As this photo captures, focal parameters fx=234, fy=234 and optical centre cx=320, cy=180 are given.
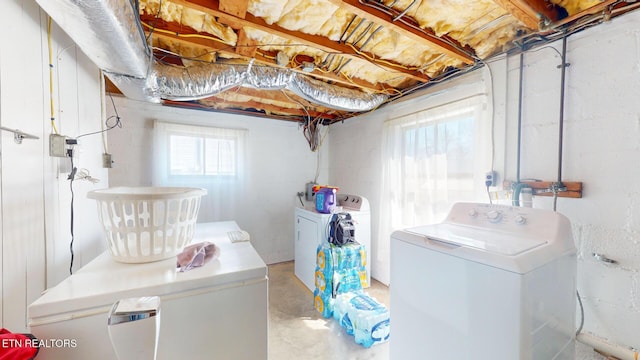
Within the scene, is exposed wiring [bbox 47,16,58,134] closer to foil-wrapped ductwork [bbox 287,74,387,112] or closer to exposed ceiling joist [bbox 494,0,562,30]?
foil-wrapped ductwork [bbox 287,74,387,112]

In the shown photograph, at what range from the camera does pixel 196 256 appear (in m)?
0.88

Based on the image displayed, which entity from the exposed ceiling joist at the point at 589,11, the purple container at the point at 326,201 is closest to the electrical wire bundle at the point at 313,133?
the purple container at the point at 326,201

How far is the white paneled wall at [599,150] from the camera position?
3.98ft

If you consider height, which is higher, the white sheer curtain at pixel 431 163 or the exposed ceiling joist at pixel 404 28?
the exposed ceiling joist at pixel 404 28

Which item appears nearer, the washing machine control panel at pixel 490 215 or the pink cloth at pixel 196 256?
the pink cloth at pixel 196 256

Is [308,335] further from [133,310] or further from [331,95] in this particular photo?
[331,95]

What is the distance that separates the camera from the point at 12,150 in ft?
2.63

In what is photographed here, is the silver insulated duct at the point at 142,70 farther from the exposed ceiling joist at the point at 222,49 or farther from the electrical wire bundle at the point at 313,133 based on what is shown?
the electrical wire bundle at the point at 313,133

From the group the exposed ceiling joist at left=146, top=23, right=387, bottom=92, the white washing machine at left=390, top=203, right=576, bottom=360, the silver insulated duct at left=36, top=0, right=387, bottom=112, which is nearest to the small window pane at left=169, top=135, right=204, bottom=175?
the silver insulated duct at left=36, top=0, right=387, bottom=112

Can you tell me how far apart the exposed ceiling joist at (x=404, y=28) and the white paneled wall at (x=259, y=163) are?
241 cm

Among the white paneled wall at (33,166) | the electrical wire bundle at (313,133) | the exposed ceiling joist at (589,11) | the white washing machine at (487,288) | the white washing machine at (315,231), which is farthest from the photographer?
the electrical wire bundle at (313,133)

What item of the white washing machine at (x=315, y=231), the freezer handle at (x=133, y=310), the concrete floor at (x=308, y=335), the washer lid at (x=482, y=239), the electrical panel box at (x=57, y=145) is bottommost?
the concrete floor at (x=308, y=335)

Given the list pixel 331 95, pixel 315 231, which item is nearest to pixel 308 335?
pixel 315 231

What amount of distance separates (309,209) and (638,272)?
2486 mm
